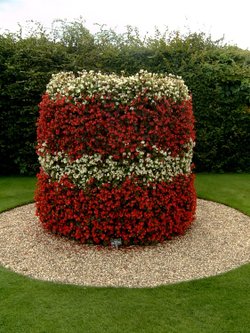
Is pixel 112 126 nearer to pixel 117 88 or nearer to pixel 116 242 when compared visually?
pixel 117 88

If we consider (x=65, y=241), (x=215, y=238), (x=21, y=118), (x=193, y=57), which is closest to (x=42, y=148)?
(x=65, y=241)

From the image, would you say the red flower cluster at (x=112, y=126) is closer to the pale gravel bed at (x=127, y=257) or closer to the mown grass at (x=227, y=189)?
the pale gravel bed at (x=127, y=257)

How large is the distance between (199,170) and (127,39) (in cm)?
Result: 409

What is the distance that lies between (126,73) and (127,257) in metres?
6.36

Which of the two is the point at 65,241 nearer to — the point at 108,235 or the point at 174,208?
the point at 108,235

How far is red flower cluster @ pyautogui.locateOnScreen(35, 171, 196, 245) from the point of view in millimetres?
6703

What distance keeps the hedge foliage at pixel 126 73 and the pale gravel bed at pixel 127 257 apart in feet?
13.8

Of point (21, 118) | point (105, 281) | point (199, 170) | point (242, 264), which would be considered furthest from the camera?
point (199, 170)

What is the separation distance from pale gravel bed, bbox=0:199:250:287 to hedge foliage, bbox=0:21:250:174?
420cm

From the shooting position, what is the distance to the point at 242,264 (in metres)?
6.30

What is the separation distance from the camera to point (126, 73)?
38.4ft

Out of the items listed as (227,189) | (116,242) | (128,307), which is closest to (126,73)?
(227,189)

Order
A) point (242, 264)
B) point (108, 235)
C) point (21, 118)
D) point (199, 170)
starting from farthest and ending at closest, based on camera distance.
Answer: point (199, 170) → point (21, 118) → point (108, 235) → point (242, 264)

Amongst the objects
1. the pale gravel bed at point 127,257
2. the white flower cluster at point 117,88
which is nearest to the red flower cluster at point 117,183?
the white flower cluster at point 117,88
